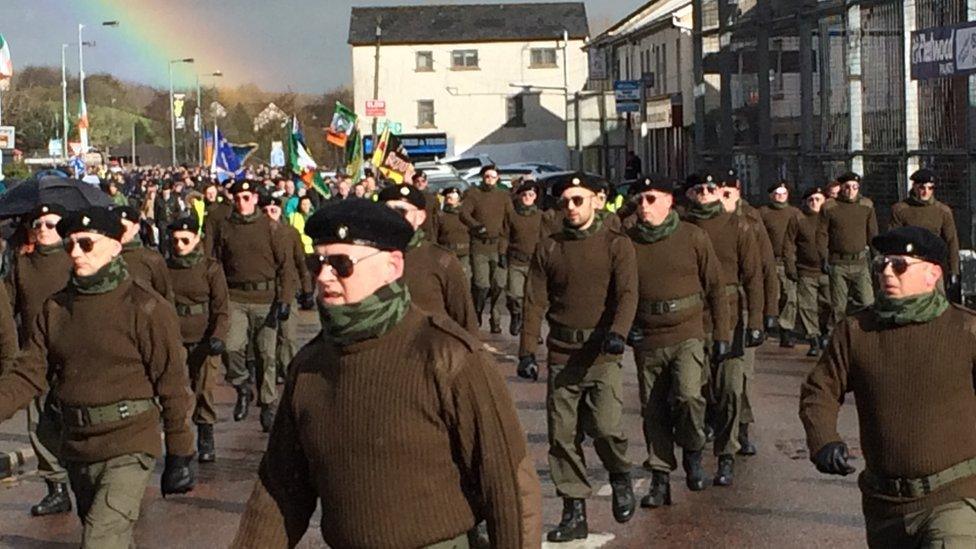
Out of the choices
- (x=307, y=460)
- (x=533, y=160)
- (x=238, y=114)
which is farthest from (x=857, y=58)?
(x=238, y=114)

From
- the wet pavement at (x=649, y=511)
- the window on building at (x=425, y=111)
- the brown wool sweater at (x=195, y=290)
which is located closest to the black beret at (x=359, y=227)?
the wet pavement at (x=649, y=511)

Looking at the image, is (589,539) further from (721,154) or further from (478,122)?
(478,122)

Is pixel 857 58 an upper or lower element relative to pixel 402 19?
lower

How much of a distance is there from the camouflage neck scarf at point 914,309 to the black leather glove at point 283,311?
8237mm

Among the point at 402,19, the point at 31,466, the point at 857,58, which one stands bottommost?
the point at 31,466

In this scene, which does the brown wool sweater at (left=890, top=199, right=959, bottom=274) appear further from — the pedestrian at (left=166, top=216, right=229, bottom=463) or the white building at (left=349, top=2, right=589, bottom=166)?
the white building at (left=349, top=2, right=589, bottom=166)

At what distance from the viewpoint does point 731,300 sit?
11.7 m

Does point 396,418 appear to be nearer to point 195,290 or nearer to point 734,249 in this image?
point 734,249

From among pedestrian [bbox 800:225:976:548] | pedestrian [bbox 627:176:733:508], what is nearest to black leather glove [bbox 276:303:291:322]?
pedestrian [bbox 627:176:733:508]

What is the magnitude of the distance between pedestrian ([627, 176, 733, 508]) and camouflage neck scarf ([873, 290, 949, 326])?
3943mm

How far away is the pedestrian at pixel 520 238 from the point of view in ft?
70.7

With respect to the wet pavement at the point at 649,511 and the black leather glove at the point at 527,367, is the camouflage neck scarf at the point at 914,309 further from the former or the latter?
the black leather glove at the point at 527,367

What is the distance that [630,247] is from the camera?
32.3 ft

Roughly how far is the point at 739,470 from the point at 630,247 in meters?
2.45
